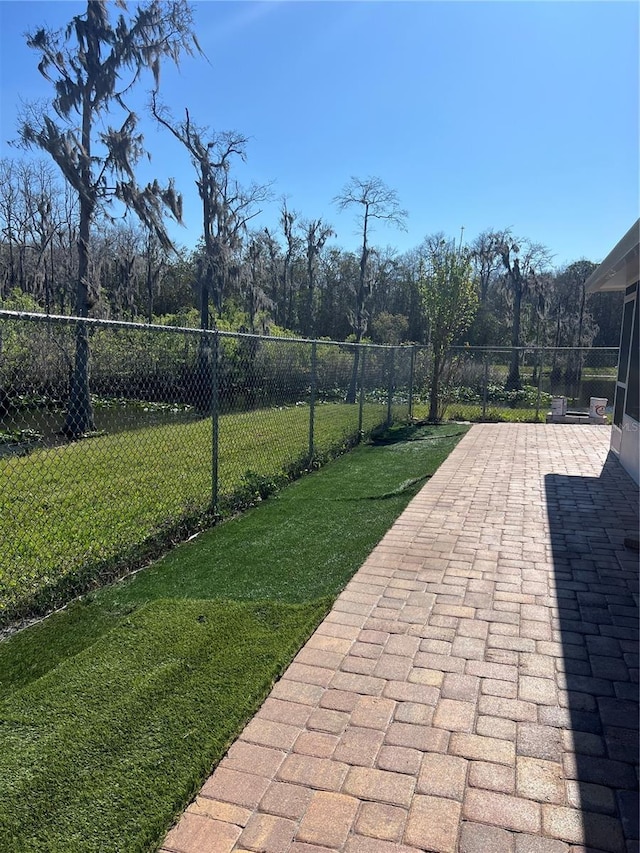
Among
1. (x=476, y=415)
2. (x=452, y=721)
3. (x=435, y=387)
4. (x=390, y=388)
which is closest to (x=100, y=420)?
(x=452, y=721)

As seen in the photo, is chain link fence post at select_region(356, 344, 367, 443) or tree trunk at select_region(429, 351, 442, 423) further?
tree trunk at select_region(429, 351, 442, 423)

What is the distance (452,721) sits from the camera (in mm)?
2279

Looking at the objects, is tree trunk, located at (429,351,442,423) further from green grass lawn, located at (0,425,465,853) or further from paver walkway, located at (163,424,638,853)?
paver walkway, located at (163,424,638,853)

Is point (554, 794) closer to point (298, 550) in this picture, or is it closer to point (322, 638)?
point (322, 638)

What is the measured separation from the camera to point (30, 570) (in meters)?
3.49

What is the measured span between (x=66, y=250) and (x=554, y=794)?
130 ft

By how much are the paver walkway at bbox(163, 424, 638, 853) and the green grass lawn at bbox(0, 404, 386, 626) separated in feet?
5.40

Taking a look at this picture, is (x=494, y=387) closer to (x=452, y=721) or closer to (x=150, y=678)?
(x=452, y=721)

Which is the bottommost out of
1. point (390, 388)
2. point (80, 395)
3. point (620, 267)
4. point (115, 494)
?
point (115, 494)

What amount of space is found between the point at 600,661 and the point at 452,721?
94cm

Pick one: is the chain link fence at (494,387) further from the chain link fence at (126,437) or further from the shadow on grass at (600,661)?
the shadow on grass at (600,661)

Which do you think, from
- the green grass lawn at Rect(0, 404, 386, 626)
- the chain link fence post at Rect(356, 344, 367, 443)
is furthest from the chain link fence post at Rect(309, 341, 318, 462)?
the chain link fence post at Rect(356, 344, 367, 443)

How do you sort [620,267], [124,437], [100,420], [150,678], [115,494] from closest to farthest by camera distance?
Answer: [150,678] < [100,420] < [124,437] < [115,494] < [620,267]

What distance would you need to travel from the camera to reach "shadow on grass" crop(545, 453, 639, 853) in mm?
1858
